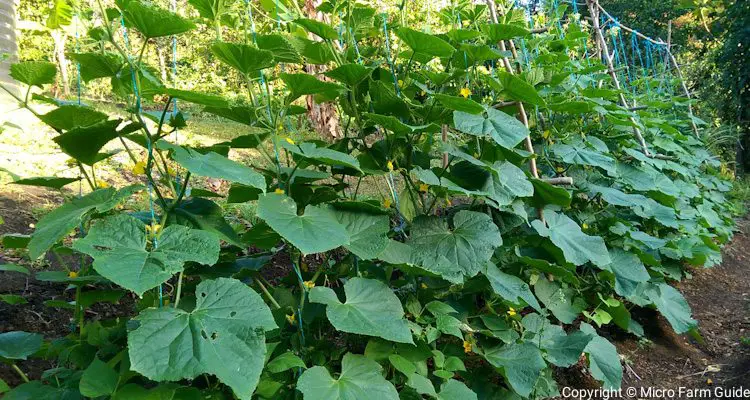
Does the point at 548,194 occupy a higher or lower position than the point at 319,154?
lower

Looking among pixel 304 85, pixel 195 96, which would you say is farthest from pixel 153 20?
pixel 304 85

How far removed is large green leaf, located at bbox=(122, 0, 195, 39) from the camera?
3.59 feet

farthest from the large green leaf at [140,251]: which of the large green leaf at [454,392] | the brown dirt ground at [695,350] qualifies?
the brown dirt ground at [695,350]

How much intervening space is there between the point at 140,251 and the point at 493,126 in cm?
115

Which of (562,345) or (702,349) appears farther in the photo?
(702,349)

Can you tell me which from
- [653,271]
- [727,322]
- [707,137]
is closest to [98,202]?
[653,271]

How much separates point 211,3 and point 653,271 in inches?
101

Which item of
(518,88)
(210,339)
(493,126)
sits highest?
(518,88)

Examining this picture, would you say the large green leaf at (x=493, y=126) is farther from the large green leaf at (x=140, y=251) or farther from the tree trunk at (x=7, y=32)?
the tree trunk at (x=7, y=32)

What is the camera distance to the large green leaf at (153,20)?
3.59 ft

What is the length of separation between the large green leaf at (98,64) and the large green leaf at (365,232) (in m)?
0.65

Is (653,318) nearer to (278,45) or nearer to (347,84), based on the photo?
(347,84)

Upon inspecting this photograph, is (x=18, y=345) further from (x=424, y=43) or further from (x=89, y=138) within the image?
(x=424, y=43)

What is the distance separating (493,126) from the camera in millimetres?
1770
